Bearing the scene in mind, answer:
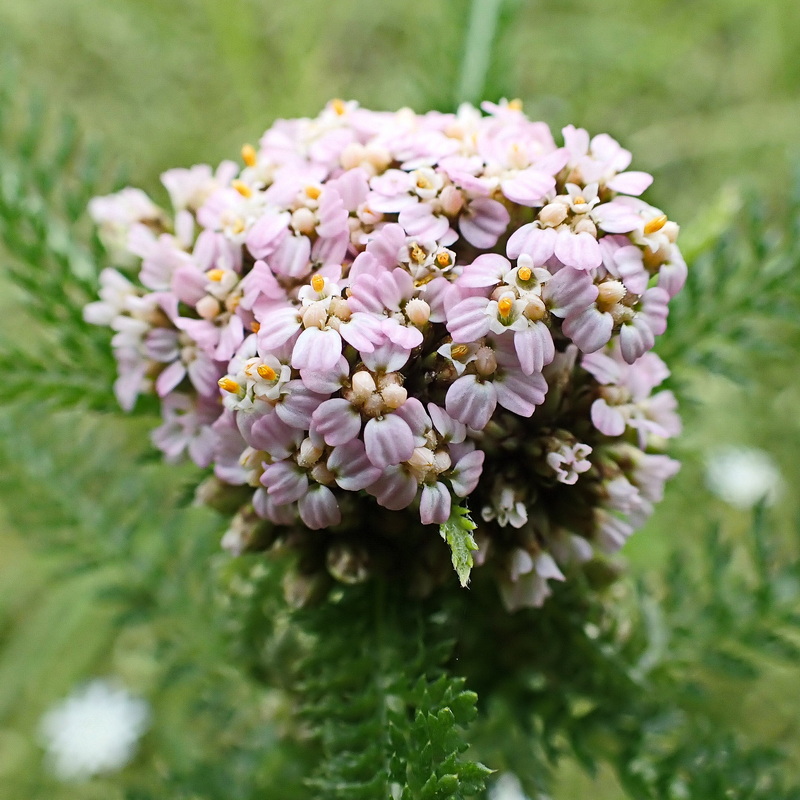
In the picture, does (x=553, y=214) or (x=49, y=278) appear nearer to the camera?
(x=553, y=214)

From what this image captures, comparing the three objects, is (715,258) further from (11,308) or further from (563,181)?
(11,308)

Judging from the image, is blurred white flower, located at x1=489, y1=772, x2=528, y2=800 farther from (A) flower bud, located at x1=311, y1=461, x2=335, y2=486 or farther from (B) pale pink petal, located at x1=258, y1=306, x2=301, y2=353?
(B) pale pink petal, located at x1=258, y1=306, x2=301, y2=353

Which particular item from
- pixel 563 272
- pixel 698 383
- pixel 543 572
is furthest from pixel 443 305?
pixel 698 383

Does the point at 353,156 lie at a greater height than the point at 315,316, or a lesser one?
greater

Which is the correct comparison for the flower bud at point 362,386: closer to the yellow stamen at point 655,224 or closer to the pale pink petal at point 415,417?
the pale pink petal at point 415,417

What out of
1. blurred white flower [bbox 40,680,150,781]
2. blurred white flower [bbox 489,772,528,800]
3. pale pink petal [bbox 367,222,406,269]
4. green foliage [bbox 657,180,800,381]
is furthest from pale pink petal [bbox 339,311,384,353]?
blurred white flower [bbox 40,680,150,781]

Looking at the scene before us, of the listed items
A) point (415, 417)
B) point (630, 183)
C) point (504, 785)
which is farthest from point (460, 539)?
point (504, 785)

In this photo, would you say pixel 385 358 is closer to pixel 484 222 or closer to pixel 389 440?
pixel 389 440
